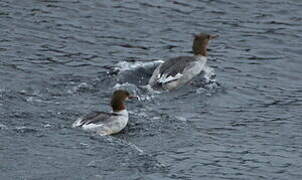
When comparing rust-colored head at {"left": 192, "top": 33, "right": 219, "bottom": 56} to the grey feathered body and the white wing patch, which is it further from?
the white wing patch

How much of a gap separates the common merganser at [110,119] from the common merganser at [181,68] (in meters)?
1.94


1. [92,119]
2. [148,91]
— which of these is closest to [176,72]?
[148,91]

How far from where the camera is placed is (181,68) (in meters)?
19.3

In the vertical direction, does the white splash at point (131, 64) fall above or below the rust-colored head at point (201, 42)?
below

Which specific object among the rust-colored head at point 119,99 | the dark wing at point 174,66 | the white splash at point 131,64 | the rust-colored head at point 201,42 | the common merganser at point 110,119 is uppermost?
the rust-colored head at point 201,42

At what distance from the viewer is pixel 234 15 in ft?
73.0

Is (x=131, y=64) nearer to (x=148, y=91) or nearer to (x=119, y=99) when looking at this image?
(x=148, y=91)

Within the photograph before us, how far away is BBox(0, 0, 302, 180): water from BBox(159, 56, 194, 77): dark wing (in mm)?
377

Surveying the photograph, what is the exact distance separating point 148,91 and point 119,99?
1.71m

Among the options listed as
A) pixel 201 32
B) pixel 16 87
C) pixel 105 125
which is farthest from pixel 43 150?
pixel 201 32

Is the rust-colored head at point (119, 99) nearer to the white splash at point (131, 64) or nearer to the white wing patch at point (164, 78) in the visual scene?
the white wing patch at point (164, 78)

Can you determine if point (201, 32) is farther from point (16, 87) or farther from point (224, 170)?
point (224, 170)

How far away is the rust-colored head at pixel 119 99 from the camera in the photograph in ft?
54.7

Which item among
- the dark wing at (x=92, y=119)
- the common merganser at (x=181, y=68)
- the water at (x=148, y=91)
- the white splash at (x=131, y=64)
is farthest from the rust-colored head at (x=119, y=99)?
the white splash at (x=131, y=64)
